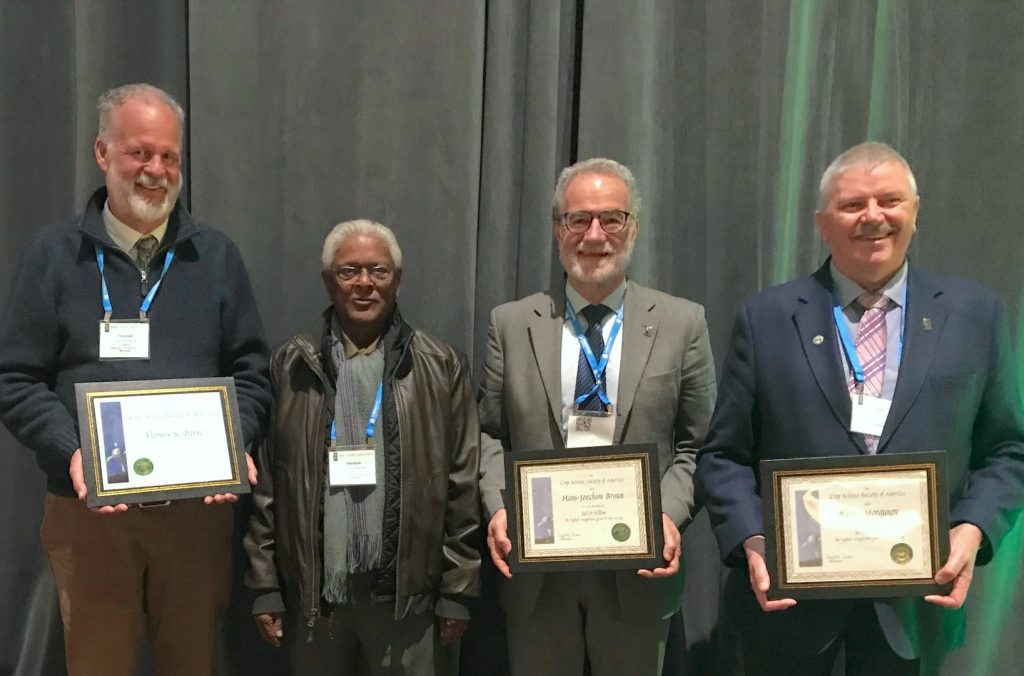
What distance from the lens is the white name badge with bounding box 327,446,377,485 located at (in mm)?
2363

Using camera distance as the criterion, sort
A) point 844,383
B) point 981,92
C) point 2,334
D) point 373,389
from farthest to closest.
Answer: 1. point 981,92
2. point 373,389
3. point 2,334
4. point 844,383

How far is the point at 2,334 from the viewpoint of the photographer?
7.60 feet

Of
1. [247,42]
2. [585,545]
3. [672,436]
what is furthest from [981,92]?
[247,42]

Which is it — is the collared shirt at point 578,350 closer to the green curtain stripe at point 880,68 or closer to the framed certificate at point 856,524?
the framed certificate at point 856,524

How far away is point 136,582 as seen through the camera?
237cm

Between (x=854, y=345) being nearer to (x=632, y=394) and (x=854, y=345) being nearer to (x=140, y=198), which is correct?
(x=632, y=394)

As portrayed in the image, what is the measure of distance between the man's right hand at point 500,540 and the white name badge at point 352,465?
0.36m

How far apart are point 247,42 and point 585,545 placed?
6.84 feet

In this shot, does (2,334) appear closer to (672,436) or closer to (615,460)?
(615,460)

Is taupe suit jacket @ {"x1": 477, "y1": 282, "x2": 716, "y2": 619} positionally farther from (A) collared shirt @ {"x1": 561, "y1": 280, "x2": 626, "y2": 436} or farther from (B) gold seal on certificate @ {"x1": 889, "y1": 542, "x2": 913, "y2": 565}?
(B) gold seal on certificate @ {"x1": 889, "y1": 542, "x2": 913, "y2": 565}

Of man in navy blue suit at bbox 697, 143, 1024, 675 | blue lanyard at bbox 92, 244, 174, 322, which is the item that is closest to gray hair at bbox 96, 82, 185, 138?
blue lanyard at bbox 92, 244, 174, 322

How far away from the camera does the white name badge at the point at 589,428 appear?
231cm

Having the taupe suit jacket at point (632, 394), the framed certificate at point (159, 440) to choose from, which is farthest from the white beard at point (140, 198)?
the taupe suit jacket at point (632, 394)

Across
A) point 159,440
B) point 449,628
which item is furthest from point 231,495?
point 449,628
